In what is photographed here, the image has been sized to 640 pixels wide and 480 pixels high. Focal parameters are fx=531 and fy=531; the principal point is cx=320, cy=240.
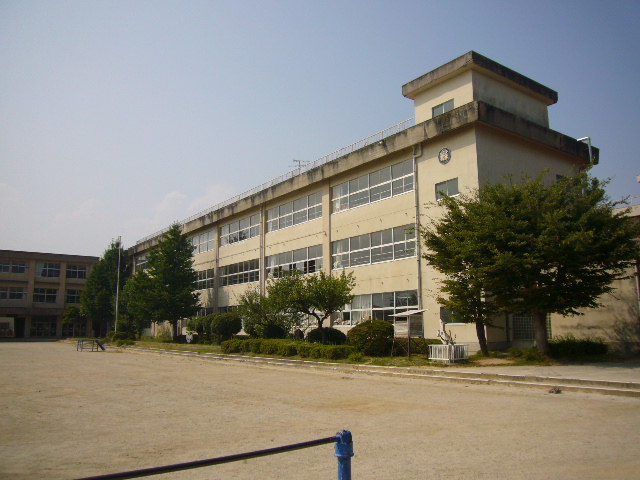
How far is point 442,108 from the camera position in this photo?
27.7m

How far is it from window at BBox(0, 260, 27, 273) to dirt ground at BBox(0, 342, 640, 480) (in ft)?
231

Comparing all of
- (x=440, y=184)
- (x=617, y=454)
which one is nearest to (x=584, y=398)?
(x=617, y=454)

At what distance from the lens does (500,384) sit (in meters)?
14.5

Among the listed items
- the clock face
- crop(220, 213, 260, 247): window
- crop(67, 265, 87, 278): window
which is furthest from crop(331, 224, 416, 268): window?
crop(67, 265, 87, 278): window

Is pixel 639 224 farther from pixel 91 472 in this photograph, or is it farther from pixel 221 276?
pixel 221 276

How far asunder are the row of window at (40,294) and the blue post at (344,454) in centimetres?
8431

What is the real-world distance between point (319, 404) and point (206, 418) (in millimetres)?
2719

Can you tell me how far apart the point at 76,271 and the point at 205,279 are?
39952mm

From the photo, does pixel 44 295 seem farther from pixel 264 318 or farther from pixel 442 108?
pixel 442 108

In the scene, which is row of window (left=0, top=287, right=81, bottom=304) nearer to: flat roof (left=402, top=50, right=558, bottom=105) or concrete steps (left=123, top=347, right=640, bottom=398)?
concrete steps (left=123, top=347, right=640, bottom=398)

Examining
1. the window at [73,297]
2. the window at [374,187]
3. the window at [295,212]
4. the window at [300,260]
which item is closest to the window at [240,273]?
the window at [300,260]

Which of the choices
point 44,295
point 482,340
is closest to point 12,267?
point 44,295

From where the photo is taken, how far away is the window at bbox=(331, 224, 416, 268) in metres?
28.0

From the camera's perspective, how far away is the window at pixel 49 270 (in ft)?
258
